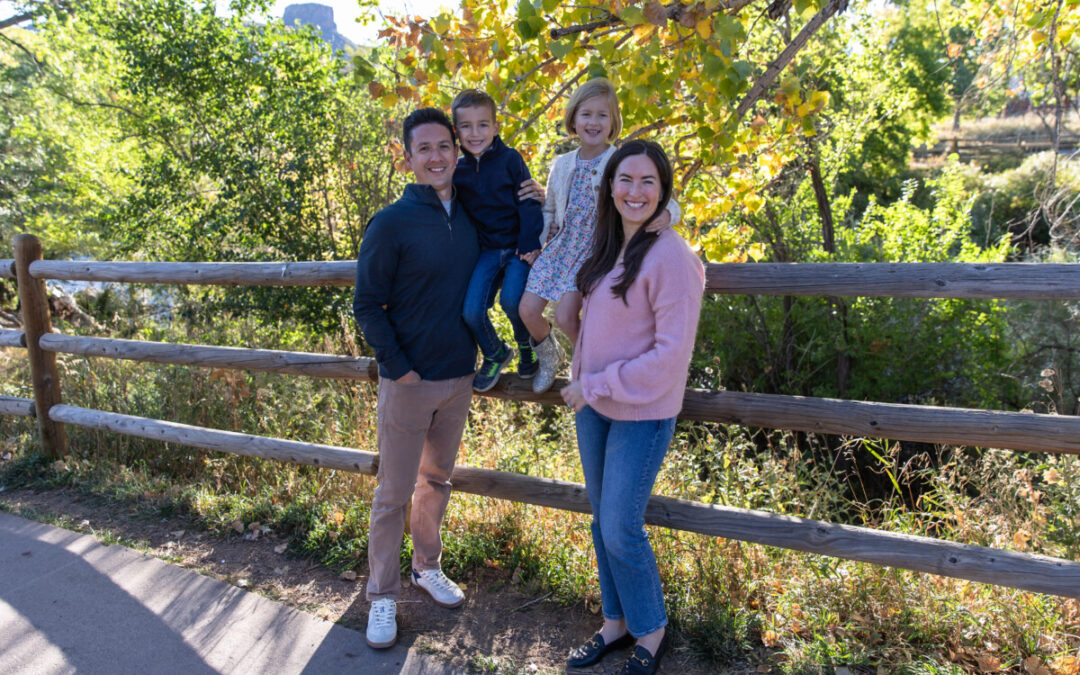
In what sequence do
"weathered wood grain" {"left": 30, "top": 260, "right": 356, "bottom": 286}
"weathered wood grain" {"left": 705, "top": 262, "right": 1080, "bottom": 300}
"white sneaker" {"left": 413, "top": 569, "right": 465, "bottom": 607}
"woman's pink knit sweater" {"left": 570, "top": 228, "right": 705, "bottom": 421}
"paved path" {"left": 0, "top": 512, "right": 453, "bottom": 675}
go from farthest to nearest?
"weathered wood grain" {"left": 30, "top": 260, "right": 356, "bottom": 286}
"white sneaker" {"left": 413, "top": 569, "right": 465, "bottom": 607}
"paved path" {"left": 0, "top": 512, "right": 453, "bottom": 675}
"weathered wood grain" {"left": 705, "top": 262, "right": 1080, "bottom": 300}
"woman's pink knit sweater" {"left": 570, "top": 228, "right": 705, "bottom": 421}

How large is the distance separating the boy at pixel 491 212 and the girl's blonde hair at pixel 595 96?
0.30 meters

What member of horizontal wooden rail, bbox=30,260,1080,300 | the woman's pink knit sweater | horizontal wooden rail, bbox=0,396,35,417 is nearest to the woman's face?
the woman's pink knit sweater

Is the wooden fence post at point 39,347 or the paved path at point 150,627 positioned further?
the wooden fence post at point 39,347

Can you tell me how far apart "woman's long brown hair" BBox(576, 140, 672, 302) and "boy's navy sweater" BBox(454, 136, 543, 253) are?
36 centimetres

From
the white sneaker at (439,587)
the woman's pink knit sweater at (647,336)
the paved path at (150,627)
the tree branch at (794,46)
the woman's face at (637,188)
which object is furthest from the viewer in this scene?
the tree branch at (794,46)

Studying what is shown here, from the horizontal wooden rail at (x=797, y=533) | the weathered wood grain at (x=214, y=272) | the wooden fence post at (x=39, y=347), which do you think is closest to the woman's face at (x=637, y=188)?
the horizontal wooden rail at (x=797, y=533)

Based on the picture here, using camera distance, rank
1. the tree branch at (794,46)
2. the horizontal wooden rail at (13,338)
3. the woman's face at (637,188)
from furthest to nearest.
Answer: the horizontal wooden rail at (13,338) → the tree branch at (794,46) → the woman's face at (637,188)

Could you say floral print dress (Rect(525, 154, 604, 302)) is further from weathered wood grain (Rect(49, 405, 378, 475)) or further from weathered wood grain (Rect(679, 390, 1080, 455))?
weathered wood grain (Rect(49, 405, 378, 475))

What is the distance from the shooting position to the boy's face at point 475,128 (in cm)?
312

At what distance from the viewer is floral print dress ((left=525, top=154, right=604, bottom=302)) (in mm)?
3061

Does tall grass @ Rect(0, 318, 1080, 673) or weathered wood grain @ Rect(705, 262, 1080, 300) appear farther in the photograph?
tall grass @ Rect(0, 318, 1080, 673)

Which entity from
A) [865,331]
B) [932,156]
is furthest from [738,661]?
[932,156]

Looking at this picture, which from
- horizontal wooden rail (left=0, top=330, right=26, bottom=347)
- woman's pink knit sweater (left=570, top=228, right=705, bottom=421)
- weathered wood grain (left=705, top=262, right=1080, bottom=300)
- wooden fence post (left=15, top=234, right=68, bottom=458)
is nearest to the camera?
woman's pink knit sweater (left=570, top=228, right=705, bottom=421)

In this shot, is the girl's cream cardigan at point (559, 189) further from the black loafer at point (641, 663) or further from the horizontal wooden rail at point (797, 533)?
the black loafer at point (641, 663)
